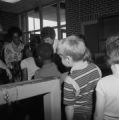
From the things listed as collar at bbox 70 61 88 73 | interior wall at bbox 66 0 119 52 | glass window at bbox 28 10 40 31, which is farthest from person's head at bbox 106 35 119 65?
glass window at bbox 28 10 40 31

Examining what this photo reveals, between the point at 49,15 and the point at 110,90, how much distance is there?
8.63 metres

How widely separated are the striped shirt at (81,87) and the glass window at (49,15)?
7.24 meters

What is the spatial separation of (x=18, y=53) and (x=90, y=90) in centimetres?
271

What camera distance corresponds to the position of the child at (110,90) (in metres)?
1.12

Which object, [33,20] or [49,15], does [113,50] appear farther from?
[33,20]

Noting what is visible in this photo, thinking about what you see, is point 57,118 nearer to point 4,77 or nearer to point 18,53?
point 4,77

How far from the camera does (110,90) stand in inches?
43.9

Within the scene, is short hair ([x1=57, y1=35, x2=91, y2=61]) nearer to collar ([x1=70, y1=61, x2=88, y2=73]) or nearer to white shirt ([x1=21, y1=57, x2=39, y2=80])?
collar ([x1=70, y1=61, x2=88, y2=73])

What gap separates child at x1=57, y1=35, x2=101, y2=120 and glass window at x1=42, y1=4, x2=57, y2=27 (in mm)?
7235

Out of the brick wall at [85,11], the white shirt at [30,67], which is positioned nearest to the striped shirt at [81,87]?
the white shirt at [30,67]

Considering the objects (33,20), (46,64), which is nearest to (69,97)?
(46,64)

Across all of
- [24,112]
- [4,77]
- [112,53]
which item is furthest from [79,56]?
[4,77]

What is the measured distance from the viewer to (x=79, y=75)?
1271 millimetres

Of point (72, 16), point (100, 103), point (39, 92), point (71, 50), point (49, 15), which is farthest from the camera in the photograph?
point (49, 15)
